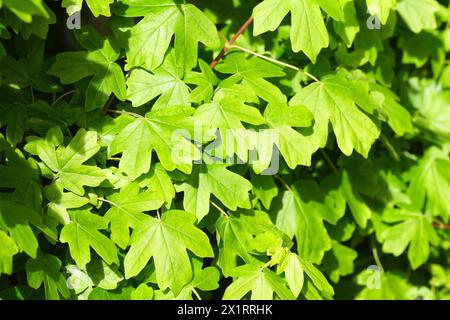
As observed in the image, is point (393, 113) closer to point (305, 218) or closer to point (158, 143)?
point (305, 218)

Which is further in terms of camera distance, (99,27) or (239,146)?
(99,27)

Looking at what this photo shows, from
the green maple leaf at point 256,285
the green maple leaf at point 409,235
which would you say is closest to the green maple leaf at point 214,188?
the green maple leaf at point 256,285

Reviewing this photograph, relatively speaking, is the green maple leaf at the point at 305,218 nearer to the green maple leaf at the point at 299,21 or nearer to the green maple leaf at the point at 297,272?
the green maple leaf at the point at 297,272

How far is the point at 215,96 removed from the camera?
6.95 ft

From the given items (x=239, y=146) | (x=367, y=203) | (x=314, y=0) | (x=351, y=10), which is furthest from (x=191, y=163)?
(x=367, y=203)

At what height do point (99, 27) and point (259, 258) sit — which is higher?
point (99, 27)

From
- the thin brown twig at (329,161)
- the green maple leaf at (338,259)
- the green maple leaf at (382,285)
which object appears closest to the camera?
the thin brown twig at (329,161)

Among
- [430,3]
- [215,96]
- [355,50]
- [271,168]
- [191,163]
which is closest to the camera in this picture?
[191,163]

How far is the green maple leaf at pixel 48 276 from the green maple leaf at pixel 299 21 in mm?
1014

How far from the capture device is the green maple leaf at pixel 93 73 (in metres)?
A: 2.11

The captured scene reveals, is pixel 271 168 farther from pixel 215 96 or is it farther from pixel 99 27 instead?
pixel 99 27

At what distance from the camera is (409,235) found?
9.48 ft

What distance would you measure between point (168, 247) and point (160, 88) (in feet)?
1.79

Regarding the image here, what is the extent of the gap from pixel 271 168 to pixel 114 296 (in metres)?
0.73
